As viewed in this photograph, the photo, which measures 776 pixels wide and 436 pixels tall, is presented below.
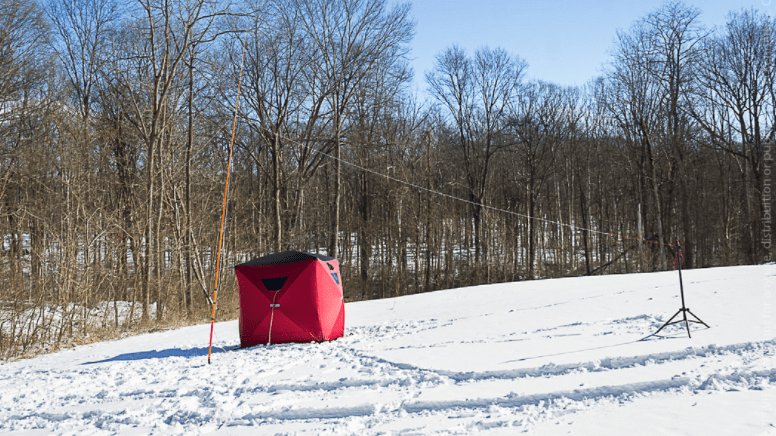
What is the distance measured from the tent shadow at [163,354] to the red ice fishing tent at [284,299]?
76 cm

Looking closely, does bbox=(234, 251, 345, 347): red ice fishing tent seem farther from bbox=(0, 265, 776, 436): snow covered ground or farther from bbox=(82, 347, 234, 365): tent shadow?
bbox=(82, 347, 234, 365): tent shadow

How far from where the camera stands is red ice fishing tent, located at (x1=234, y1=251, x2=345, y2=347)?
8.98 meters

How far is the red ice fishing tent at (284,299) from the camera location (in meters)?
8.98

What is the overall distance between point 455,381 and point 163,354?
19.8ft

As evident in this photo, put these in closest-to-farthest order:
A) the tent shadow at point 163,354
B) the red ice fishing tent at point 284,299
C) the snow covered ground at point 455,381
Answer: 1. the snow covered ground at point 455,381
2. the tent shadow at point 163,354
3. the red ice fishing tent at point 284,299

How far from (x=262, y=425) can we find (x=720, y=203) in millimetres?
40821

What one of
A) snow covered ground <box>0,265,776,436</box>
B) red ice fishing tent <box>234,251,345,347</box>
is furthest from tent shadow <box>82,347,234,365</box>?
red ice fishing tent <box>234,251,345,347</box>

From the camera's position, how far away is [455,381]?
578 cm

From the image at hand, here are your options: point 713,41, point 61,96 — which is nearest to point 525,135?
point 713,41

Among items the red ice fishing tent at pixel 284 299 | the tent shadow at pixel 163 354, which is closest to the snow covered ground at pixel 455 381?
the tent shadow at pixel 163 354

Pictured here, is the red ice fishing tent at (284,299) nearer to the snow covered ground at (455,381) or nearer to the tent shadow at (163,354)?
the snow covered ground at (455,381)

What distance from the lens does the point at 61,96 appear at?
1944 cm

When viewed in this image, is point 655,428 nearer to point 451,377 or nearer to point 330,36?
point 451,377

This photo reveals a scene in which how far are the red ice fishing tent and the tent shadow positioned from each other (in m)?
0.76
